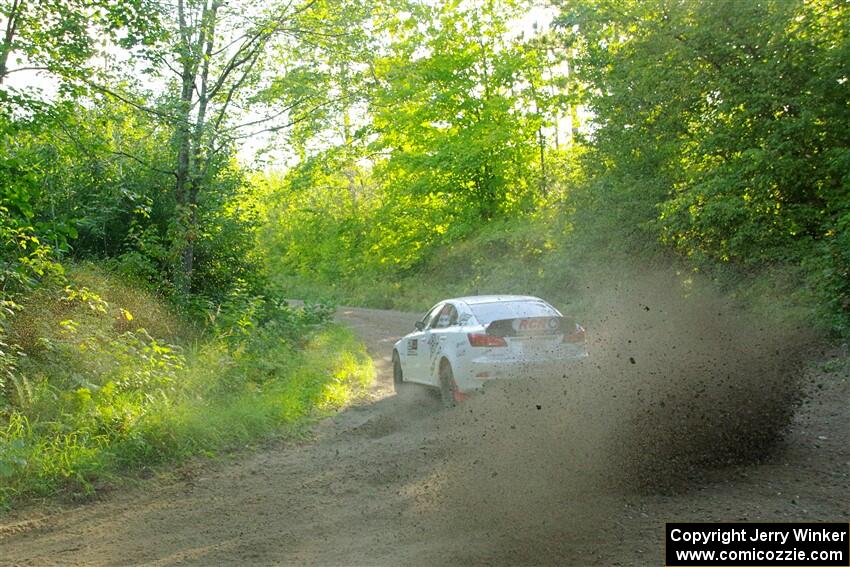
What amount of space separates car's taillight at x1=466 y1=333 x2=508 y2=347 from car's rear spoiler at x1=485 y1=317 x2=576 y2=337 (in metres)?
0.06

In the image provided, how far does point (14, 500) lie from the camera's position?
699 cm

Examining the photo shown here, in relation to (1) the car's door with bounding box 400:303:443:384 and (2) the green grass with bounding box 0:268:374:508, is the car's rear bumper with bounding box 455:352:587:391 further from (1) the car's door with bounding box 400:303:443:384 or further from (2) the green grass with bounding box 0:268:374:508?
(2) the green grass with bounding box 0:268:374:508

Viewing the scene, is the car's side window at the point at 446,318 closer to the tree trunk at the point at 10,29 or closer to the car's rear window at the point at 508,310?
the car's rear window at the point at 508,310

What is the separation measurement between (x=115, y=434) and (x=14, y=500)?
1646mm

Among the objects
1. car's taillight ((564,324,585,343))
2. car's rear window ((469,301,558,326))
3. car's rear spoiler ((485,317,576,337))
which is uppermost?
car's rear window ((469,301,558,326))

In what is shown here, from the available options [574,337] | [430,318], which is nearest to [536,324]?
[574,337]

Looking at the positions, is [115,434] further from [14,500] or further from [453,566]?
[453,566]

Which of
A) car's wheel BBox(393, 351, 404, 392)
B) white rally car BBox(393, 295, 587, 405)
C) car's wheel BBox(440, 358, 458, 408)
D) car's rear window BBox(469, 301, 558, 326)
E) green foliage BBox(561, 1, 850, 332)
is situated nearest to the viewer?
white rally car BBox(393, 295, 587, 405)

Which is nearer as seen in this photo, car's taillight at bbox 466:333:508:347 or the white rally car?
the white rally car

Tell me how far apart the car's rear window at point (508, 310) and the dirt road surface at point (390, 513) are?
7.76 feet

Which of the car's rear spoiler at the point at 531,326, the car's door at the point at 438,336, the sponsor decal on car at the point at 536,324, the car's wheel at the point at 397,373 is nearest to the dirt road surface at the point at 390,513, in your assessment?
the car's rear spoiler at the point at 531,326

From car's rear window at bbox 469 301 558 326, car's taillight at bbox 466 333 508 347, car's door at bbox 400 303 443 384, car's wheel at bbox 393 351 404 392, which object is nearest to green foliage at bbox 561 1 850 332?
car's rear window at bbox 469 301 558 326

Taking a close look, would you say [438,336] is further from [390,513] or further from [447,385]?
[390,513]

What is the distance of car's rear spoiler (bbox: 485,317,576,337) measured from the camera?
404 inches
